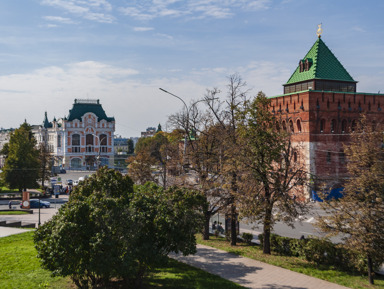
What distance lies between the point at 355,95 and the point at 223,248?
2761cm

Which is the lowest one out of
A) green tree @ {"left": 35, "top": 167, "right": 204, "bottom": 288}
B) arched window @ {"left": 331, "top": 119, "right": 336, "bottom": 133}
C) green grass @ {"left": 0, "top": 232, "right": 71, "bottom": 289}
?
green grass @ {"left": 0, "top": 232, "right": 71, "bottom": 289}

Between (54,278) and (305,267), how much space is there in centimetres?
1087

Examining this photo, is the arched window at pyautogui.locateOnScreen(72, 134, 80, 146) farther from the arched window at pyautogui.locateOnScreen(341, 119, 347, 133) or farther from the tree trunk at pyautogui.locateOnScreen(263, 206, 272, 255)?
the tree trunk at pyautogui.locateOnScreen(263, 206, 272, 255)

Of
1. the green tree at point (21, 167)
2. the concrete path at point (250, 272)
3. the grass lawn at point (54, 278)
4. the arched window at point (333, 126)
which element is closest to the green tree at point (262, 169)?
the concrete path at point (250, 272)

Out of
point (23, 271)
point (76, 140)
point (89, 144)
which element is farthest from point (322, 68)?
point (76, 140)

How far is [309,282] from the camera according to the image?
15062 mm

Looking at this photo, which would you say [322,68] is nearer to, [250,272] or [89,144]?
[250,272]

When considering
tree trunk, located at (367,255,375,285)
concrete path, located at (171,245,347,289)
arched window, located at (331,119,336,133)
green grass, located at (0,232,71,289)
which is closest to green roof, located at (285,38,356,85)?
arched window, located at (331,119,336,133)

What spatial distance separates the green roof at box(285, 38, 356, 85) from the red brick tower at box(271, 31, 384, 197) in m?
0.13

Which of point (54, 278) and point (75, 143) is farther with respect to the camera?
point (75, 143)

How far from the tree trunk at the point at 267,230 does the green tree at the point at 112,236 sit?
6.01 m

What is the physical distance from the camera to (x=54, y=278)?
561 inches

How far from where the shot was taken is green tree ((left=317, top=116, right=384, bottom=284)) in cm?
1472

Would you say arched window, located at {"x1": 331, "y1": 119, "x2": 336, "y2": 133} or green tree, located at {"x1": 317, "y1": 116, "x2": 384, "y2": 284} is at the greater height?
arched window, located at {"x1": 331, "y1": 119, "x2": 336, "y2": 133}
